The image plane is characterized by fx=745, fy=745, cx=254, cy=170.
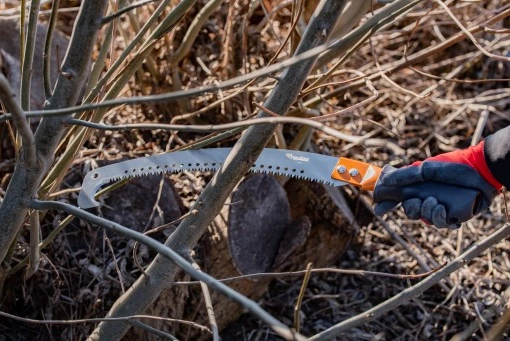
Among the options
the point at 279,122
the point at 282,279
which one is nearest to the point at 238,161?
the point at 279,122

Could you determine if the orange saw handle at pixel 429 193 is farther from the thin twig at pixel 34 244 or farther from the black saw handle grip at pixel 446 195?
the thin twig at pixel 34 244

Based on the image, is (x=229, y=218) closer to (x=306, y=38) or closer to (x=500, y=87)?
(x=306, y=38)

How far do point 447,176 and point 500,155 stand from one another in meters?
0.17

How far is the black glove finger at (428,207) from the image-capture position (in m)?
2.32

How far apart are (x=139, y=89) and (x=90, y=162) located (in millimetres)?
595

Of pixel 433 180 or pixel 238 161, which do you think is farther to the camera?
pixel 433 180

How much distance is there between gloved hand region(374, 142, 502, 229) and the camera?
7.69ft

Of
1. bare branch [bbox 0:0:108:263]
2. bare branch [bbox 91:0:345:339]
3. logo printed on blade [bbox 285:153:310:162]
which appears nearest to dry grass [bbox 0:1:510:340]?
logo printed on blade [bbox 285:153:310:162]

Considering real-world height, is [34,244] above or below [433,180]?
below

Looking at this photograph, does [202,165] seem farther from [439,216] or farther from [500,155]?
[500,155]

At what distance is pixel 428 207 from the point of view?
7.61ft

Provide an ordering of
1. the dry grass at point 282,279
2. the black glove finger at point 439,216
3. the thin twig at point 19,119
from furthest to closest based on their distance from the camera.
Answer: the dry grass at point 282,279 → the black glove finger at point 439,216 → the thin twig at point 19,119

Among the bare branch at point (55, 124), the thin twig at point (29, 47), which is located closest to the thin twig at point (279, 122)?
the bare branch at point (55, 124)

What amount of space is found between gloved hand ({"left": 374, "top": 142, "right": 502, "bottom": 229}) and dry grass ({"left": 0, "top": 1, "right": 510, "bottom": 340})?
0.67 m
